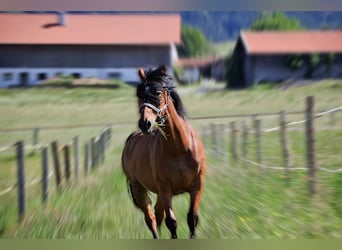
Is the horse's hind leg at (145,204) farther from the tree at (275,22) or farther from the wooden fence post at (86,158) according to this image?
the tree at (275,22)

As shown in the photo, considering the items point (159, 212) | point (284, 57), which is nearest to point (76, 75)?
point (159, 212)

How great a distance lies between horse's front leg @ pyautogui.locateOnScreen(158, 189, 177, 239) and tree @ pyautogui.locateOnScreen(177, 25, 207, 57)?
1.06 metres

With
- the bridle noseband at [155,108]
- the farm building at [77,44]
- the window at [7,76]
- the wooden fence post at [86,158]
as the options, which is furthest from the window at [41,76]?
the bridle noseband at [155,108]

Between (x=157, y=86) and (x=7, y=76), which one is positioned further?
(x=7, y=76)

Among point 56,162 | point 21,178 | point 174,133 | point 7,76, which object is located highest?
point 7,76

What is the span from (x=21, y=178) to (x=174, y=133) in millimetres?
1285

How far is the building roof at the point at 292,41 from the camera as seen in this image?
3.85m

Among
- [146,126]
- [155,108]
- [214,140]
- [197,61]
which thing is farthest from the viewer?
[197,61]

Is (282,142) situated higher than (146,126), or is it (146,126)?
(146,126)

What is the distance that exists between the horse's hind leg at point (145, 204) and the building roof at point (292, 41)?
1336 mm

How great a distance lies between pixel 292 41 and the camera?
394cm

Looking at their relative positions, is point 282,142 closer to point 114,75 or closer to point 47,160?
point 114,75

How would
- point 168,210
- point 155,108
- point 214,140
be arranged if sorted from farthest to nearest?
point 214,140 → point 168,210 → point 155,108
